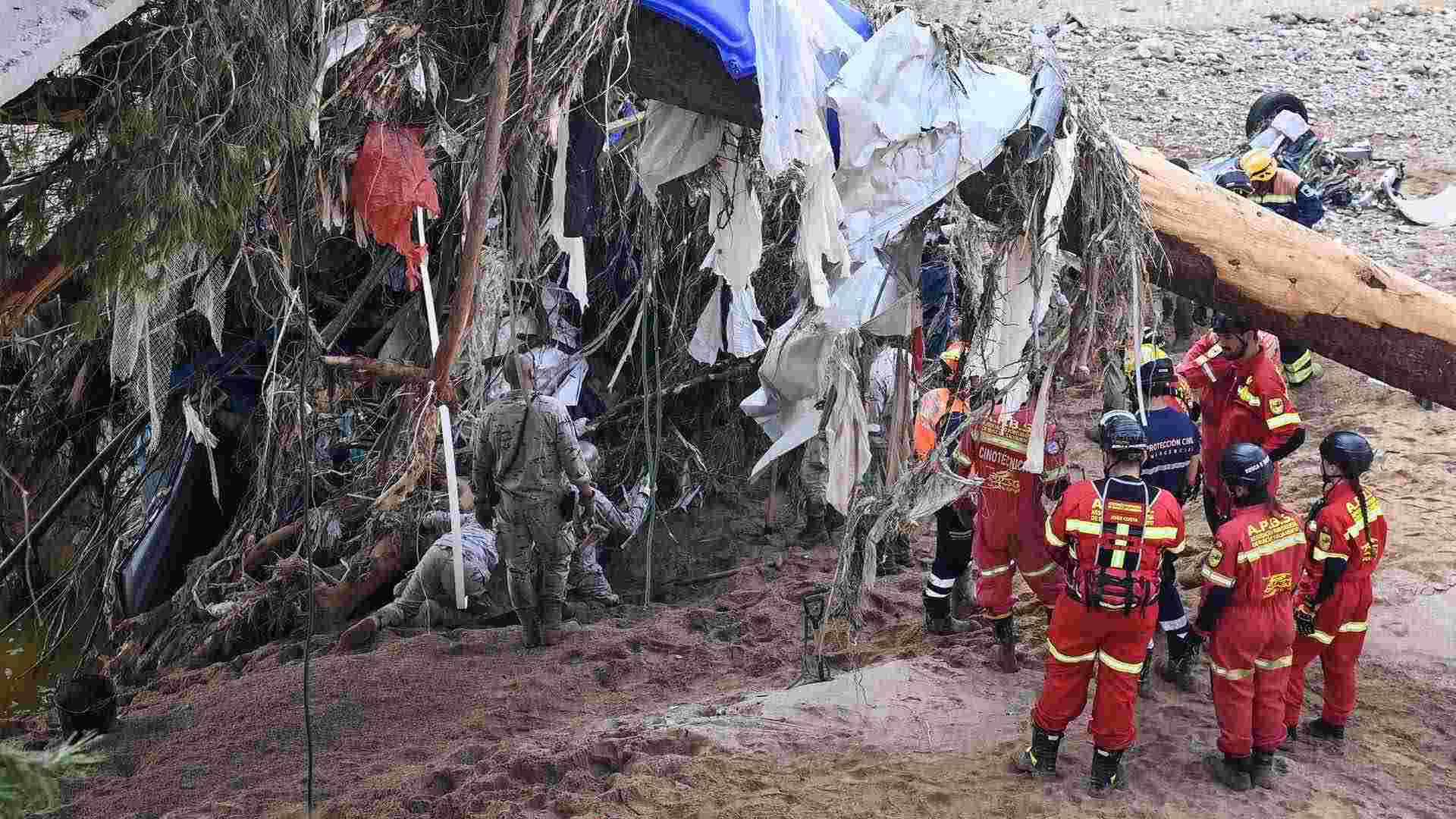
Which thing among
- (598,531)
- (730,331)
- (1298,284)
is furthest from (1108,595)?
(598,531)

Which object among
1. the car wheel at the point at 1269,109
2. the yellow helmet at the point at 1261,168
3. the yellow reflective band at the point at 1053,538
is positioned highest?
the car wheel at the point at 1269,109

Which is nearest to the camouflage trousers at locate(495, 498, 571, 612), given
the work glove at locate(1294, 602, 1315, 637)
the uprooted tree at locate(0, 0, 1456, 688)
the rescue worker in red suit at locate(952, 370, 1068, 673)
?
the uprooted tree at locate(0, 0, 1456, 688)

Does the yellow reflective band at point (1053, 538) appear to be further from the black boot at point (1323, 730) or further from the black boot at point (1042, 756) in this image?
the black boot at point (1323, 730)

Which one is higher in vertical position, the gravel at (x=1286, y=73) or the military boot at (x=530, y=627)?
the gravel at (x=1286, y=73)

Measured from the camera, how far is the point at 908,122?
406 cm

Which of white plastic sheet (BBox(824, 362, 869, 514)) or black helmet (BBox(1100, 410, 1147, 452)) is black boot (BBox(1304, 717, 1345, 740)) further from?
white plastic sheet (BBox(824, 362, 869, 514))

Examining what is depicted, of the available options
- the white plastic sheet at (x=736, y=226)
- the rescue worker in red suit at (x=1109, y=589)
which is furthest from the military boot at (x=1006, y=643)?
the white plastic sheet at (x=736, y=226)

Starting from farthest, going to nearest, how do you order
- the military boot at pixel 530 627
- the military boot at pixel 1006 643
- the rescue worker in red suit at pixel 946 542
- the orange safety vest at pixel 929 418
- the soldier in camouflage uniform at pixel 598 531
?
the soldier in camouflage uniform at pixel 598 531, the military boot at pixel 530 627, the orange safety vest at pixel 929 418, the rescue worker in red suit at pixel 946 542, the military boot at pixel 1006 643

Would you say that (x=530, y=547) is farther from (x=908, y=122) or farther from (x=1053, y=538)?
(x=908, y=122)

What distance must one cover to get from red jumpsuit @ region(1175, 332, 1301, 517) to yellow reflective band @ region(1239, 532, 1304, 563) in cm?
122

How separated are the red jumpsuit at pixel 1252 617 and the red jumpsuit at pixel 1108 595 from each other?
0.71 ft

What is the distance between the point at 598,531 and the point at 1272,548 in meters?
3.97

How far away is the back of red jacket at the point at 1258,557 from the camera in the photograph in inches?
175

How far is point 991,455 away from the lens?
18.1ft
